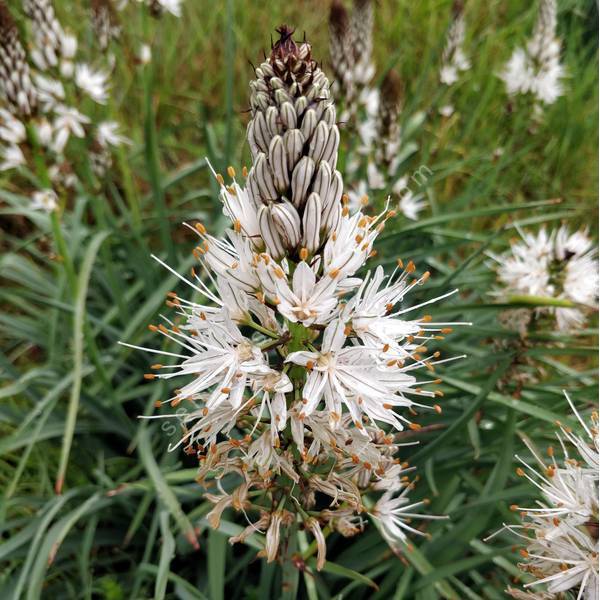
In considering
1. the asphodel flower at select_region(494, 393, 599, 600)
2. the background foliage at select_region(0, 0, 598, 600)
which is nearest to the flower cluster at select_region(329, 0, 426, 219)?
the background foliage at select_region(0, 0, 598, 600)

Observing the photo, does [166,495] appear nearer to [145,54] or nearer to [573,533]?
[573,533]

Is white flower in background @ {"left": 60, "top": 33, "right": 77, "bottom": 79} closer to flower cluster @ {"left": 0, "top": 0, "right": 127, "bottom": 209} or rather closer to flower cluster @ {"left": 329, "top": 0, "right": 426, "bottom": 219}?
flower cluster @ {"left": 0, "top": 0, "right": 127, "bottom": 209}

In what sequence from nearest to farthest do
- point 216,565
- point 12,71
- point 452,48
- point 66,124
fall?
point 216,565 → point 12,71 → point 66,124 → point 452,48

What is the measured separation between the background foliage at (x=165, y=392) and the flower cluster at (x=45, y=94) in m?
0.34

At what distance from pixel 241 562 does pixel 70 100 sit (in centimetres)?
283

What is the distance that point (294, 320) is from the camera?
1.51 metres

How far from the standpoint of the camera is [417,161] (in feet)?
16.6

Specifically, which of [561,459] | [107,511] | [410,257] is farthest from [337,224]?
[107,511]

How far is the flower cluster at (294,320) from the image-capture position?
59.6 inches

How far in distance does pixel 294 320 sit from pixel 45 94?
9.67 feet

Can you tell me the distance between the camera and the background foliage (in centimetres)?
260

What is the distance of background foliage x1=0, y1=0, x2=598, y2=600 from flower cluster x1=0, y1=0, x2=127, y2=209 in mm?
343

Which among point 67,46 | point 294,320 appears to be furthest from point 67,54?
point 294,320

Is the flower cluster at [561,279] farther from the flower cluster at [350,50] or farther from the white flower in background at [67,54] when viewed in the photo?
the white flower in background at [67,54]
